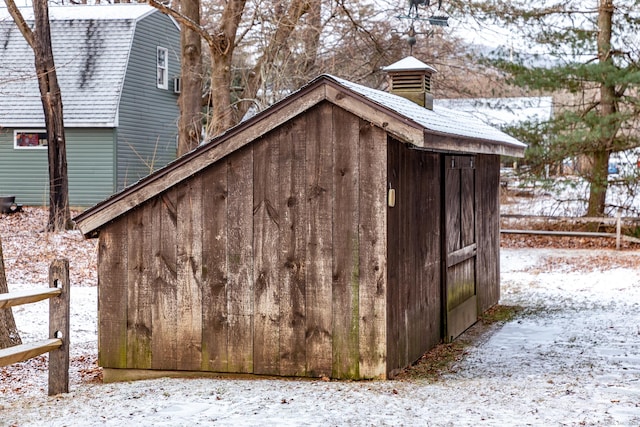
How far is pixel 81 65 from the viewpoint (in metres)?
30.4

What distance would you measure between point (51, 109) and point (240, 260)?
17.1 meters

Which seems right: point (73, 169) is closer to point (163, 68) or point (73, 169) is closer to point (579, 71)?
point (163, 68)

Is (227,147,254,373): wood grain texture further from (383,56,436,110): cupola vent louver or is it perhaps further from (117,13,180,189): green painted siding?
(117,13,180,189): green painted siding

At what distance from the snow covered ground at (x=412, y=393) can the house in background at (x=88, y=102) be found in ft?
59.0

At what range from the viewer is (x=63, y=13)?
32031mm

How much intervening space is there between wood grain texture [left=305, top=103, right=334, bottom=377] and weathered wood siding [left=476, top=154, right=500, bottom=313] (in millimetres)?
4877

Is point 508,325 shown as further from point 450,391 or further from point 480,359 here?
point 450,391

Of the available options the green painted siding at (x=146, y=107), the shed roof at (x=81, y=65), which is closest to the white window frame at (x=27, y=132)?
the shed roof at (x=81, y=65)

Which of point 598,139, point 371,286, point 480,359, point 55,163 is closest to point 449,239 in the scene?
point 480,359

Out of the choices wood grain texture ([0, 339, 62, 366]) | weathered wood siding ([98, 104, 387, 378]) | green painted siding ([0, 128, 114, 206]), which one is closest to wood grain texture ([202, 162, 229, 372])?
weathered wood siding ([98, 104, 387, 378])

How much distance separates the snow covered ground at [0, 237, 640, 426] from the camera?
7098 mm

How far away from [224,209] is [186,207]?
381 millimetres

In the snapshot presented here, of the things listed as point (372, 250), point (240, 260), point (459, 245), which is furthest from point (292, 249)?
point (459, 245)

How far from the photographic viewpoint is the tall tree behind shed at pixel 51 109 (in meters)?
23.8
